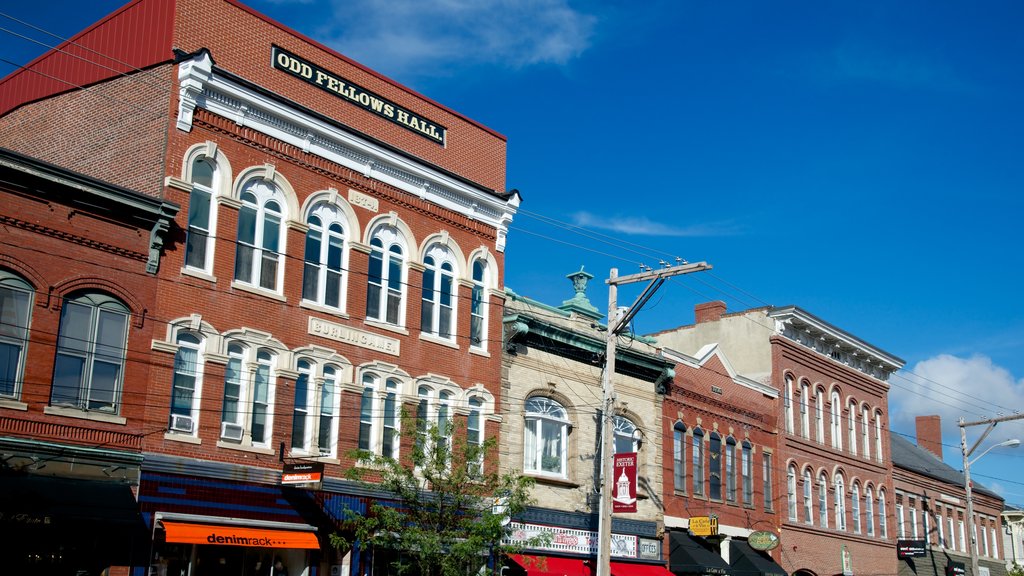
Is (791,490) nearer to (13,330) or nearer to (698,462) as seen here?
(698,462)

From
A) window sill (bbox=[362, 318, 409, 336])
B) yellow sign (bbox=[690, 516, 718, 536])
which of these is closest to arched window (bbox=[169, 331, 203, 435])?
window sill (bbox=[362, 318, 409, 336])

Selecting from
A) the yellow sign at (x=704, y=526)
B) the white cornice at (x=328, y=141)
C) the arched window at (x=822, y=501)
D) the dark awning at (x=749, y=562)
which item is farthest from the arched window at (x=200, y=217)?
the arched window at (x=822, y=501)

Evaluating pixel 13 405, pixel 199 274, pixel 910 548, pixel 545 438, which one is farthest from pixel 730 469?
pixel 13 405

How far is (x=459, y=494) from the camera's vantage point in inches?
947

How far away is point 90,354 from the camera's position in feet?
69.4

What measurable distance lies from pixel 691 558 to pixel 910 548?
62.3 ft

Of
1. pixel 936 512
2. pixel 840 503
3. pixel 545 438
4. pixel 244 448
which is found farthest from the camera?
pixel 936 512

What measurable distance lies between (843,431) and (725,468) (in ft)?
36.8

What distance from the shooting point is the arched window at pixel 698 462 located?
124ft

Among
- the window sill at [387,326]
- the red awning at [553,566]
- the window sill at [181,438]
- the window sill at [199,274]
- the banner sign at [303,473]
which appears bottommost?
the red awning at [553,566]

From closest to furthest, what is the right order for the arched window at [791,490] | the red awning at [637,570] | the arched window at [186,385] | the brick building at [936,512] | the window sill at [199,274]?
the arched window at [186,385], the window sill at [199,274], the red awning at [637,570], the arched window at [791,490], the brick building at [936,512]

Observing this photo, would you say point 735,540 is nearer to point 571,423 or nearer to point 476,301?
point 571,423

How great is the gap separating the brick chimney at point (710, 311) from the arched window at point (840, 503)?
838 centimetres

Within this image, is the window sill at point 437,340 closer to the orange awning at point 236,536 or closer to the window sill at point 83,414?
the orange awning at point 236,536
